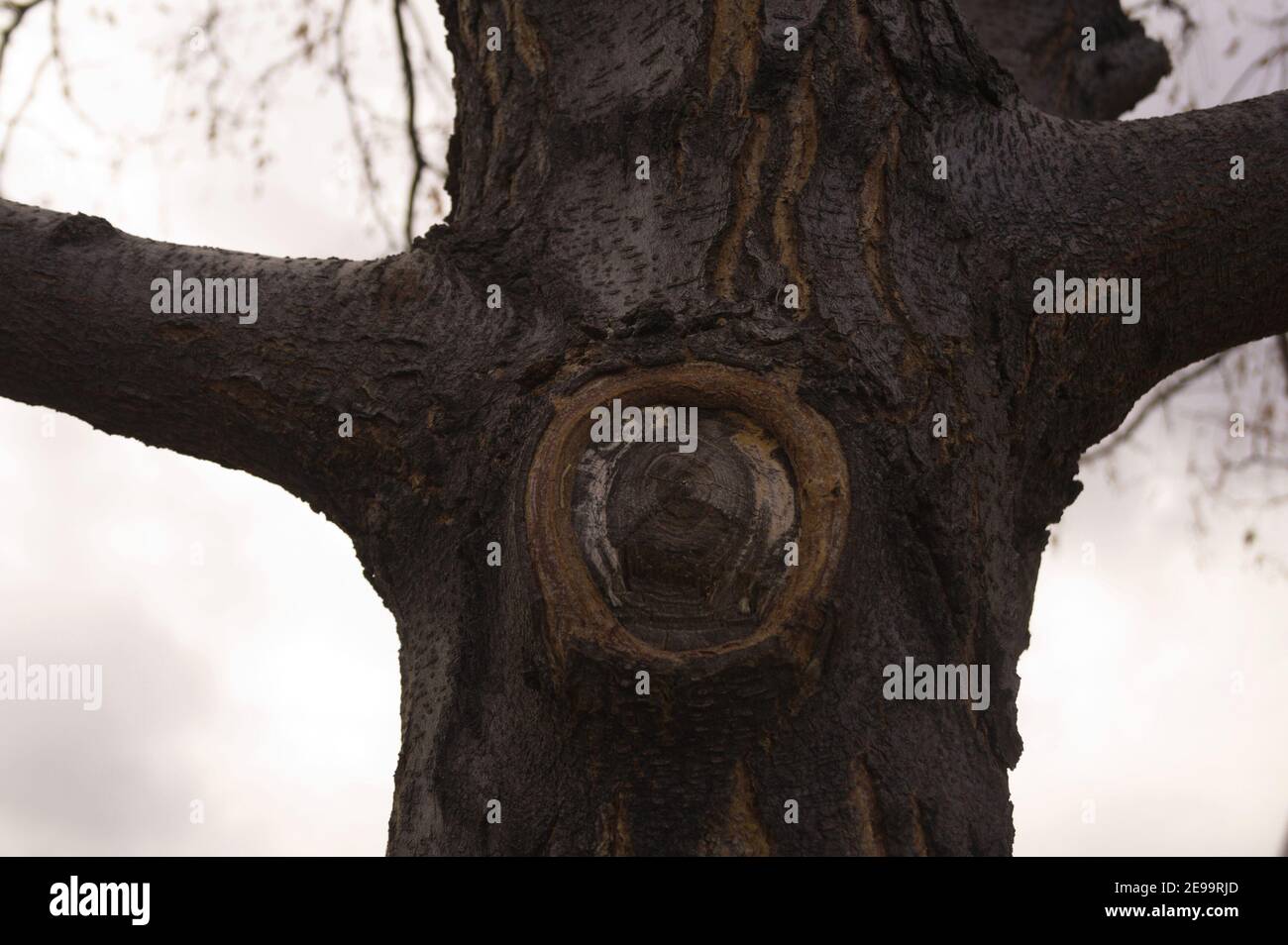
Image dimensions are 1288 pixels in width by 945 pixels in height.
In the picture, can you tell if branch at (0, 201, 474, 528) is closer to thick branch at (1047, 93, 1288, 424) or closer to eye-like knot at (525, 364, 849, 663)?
eye-like knot at (525, 364, 849, 663)

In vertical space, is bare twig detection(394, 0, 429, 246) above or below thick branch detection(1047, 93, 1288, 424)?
above

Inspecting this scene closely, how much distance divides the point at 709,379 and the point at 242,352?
0.69m

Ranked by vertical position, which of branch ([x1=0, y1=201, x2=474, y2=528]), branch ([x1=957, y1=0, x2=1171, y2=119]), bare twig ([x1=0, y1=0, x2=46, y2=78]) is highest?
bare twig ([x1=0, y1=0, x2=46, y2=78])

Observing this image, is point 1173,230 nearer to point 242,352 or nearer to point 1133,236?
point 1133,236

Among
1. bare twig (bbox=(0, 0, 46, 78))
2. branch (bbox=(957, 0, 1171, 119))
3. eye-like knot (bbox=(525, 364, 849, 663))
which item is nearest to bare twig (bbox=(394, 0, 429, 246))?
bare twig (bbox=(0, 0, 46, 78))

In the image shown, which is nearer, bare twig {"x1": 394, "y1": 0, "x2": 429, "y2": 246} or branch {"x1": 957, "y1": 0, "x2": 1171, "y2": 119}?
branch {"x1": 957, "y1": 0, "x2": 1171, "y2": 119}

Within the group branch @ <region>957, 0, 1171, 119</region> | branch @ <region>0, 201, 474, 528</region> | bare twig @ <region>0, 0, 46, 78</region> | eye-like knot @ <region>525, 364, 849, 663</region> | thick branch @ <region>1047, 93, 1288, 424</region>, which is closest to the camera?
eye-like knot @ <region>525, 364, 849, 663</region>

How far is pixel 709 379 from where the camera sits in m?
1.61

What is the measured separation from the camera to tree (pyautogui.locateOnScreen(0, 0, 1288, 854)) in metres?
1.54

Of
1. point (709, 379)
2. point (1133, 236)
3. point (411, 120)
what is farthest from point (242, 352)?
point (411, 120)

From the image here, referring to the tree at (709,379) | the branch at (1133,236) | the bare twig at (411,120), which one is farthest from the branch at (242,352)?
the bare twig at (411,120)

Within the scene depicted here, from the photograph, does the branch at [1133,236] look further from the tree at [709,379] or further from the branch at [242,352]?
the branch at [242,352]

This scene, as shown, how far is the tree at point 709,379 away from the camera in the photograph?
→ 5.05 feet
